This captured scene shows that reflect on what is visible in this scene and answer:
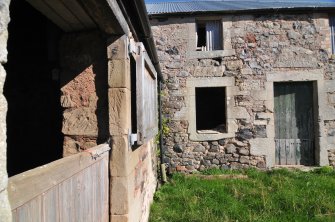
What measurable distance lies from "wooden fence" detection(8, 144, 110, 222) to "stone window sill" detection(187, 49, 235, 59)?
5.66 metres

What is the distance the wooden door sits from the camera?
26.5ft

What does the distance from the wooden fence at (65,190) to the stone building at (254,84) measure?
5360mm

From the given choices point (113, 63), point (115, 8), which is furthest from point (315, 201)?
point (115, 8)

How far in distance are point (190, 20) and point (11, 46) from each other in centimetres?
535

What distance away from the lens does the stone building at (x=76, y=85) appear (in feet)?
9.21

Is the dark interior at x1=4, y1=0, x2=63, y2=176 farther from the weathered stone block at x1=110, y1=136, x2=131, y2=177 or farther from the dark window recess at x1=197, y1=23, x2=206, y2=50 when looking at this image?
the dark window recess at x1=197, y1=23, x2=206, y2=50

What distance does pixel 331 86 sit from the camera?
7.89m

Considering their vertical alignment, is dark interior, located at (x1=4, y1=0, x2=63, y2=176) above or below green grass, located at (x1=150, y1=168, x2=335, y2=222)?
above

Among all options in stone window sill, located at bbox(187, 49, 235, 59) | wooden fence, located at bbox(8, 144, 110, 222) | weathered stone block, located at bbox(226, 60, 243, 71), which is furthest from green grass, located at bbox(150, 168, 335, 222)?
stone window sill, located at bbox(187, 49, 235, 59)

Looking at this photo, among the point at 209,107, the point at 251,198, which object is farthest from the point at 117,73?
the point at 209,107

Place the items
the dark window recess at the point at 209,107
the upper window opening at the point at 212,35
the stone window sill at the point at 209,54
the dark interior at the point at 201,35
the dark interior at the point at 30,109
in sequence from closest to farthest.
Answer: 1. the dark interior at the point at 30,109
2. the stone window sill at the point at 209,54
3. the upper window opening at the point at 212,35
4. the dark interior at the point at 201,35
5. the dark window recess at the point at 209,107

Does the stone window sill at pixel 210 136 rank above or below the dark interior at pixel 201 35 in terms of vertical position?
below

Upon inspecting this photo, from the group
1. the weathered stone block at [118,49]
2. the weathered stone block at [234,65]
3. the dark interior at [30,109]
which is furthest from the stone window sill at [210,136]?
the weathered stone block at [118,49]

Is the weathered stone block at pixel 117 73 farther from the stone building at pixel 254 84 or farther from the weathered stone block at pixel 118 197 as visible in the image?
the stone building at pixel 254 84
